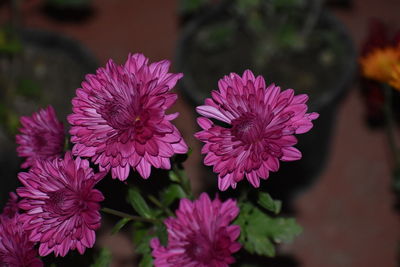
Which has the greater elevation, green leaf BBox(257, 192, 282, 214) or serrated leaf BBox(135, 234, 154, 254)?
green leaf BBox(257, 192, 282, 214)

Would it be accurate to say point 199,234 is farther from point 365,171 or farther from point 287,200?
point 365,171

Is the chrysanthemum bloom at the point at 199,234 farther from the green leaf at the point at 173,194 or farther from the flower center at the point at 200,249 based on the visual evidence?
the green leaf at the point at 173,194

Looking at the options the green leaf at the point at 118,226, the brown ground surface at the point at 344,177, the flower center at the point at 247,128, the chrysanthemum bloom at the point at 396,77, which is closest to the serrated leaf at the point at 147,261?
the green leaf at the point at 118,226

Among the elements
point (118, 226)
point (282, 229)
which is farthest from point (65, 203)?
point (282, 229)

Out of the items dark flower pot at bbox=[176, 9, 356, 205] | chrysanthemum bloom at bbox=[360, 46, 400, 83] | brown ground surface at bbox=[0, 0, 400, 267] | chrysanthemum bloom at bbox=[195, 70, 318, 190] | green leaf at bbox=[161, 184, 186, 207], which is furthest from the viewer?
brown ground surface at bbox=[0, 0, 400, 267]

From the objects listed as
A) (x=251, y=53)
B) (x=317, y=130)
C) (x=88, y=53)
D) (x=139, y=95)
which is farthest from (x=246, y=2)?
(x=139, y=95)

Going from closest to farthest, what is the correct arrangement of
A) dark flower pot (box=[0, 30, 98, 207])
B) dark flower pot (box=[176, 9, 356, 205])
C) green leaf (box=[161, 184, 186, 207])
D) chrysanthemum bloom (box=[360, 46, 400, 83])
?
green leaf (box=[161, 184, 186, 207])
chrysanthemum bloom (box=[360, 46, 400, 83])
dark flower pot (box=[176, 9, 356, 205])
dark flower pot (box=[0, 30, 98, 207])

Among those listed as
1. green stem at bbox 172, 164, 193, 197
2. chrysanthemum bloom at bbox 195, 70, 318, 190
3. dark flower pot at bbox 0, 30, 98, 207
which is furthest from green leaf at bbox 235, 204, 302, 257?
dark flower pot at bbox 0, 30, 98, 207

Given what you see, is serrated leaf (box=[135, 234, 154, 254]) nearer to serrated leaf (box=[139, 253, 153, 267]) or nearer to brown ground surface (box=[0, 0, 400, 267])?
serrated leaf (box=[139, 253, 153, 267])
